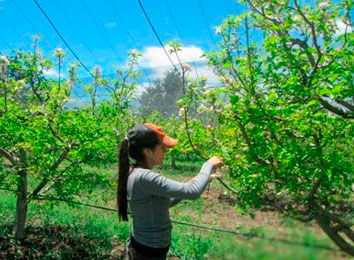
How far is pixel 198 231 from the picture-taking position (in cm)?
655

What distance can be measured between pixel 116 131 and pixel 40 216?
8.04ft

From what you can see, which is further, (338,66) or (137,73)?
(137,73)

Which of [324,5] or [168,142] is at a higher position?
[324,5]

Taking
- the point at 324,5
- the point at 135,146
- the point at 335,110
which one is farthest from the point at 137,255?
the point at 324,5

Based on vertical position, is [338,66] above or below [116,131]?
above

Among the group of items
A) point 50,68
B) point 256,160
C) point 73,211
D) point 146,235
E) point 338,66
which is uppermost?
point 50,68

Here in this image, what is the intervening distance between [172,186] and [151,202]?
175 millimetres

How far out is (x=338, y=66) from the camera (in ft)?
8.18

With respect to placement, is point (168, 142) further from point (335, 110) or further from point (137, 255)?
point (335, 110)

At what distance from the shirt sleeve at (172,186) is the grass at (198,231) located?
23cm

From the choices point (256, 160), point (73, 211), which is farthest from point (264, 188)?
point (73, 211)

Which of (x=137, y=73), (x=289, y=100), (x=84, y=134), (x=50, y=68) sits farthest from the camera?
(x=137, y=73)

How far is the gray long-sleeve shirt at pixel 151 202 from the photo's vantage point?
1874 mm

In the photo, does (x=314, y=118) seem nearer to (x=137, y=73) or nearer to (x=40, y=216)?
(x=137, y=73)
